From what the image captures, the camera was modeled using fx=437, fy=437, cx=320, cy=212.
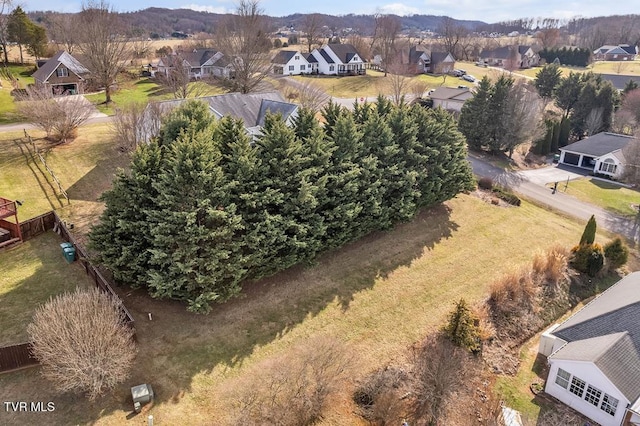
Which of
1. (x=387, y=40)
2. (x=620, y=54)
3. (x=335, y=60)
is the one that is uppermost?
(x=620, y=54)

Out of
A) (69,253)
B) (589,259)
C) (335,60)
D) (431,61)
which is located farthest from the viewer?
(431,61)

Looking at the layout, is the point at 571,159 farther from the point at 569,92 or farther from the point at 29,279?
the point at 29,279

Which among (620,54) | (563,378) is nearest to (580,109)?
(563,378)

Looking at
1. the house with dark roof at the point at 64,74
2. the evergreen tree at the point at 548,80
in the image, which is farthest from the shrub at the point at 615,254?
the house with dark roof at the point at 64,74

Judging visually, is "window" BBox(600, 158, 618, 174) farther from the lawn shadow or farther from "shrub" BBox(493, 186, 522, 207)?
the lawn shadow

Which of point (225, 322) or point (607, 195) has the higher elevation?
point (607, 195)

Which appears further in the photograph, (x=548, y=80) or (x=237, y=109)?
(x=548, y=80)

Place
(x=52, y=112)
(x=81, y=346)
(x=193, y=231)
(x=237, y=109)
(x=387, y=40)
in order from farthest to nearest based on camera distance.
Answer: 1. (x=387, y=40)
2. (x=237, y=109)
3. (x=52, y=112)
4. (x=193, y=231)
5. (x=81, y=346)

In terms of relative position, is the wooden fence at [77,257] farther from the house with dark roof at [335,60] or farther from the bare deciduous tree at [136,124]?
the house with dark roof at [335,60]
